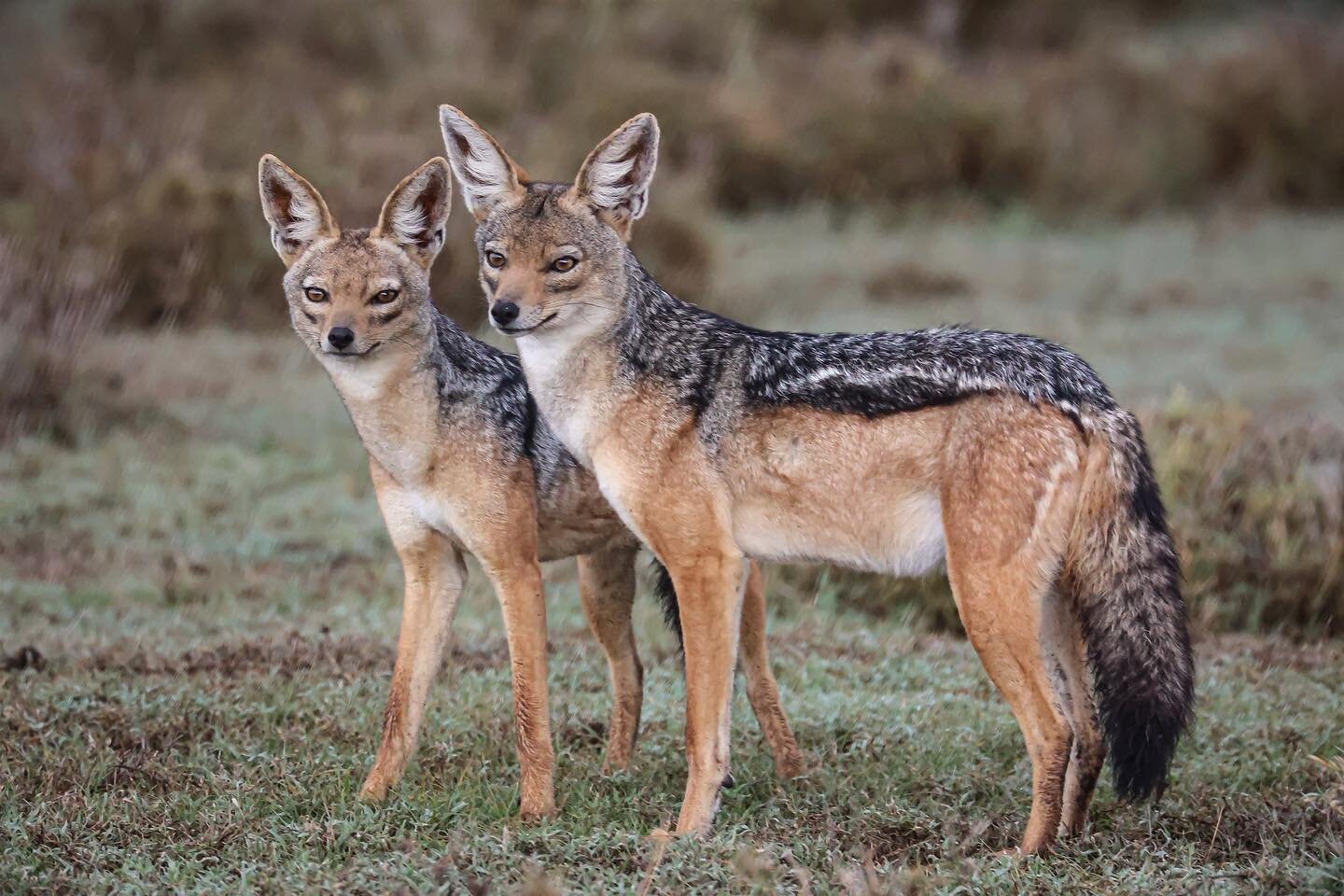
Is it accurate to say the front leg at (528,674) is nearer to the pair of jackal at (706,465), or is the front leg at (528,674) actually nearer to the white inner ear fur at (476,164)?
the pair of jackal at (706,465)

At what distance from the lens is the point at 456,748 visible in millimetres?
6168

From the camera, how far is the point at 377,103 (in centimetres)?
1827

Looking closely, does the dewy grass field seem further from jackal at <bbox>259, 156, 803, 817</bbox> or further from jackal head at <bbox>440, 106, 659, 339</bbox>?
jackal head at <bbox>440, 106, 659, 339</bbox>

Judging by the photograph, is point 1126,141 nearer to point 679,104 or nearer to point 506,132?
point 679,104

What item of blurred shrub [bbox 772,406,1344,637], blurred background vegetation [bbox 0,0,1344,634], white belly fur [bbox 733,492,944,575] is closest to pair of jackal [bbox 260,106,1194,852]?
white belly fur [bbox 733,492,944,575]

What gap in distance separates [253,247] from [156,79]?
9475 millimetres

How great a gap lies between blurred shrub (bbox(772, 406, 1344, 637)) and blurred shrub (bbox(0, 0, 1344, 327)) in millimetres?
5688

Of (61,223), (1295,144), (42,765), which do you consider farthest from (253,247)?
(1295,144)

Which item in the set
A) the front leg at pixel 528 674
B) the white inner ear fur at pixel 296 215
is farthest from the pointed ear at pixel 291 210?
the front leg at pixel 528 674

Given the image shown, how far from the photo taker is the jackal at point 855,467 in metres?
5.06

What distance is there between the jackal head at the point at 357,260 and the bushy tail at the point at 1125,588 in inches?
92.7

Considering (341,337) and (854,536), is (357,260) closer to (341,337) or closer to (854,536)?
(341,337)

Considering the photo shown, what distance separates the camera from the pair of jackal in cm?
508

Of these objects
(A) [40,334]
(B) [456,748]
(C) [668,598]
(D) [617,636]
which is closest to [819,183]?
(A) [40,334]
